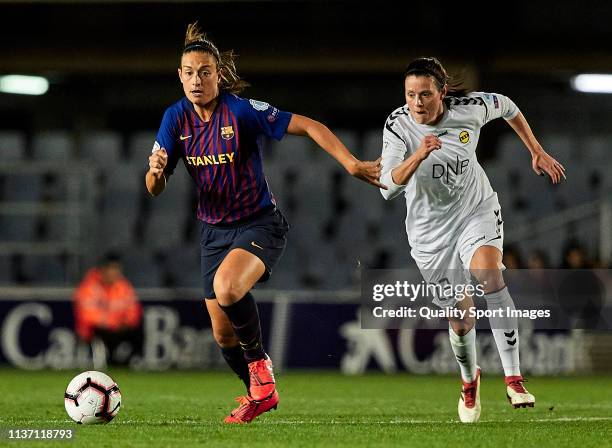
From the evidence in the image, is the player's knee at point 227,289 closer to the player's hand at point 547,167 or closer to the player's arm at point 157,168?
the player's arm at point 157,168

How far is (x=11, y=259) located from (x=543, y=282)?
24.3ft

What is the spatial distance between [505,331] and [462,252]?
574mm

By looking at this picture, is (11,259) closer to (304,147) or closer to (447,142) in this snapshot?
(304,147)

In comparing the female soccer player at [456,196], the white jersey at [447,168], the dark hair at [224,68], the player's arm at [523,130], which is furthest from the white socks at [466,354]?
the dark hair at [224,68]

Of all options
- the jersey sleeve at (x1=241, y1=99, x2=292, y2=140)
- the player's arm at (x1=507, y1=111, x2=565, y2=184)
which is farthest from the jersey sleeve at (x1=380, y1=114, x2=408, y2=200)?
the player's arm at (x1=507, y1=111, x2=565, y2=184)

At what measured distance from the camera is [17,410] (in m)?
7.75

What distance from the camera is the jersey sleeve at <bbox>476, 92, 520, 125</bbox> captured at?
7.40 metres

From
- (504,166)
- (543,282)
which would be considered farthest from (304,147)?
(543,282)

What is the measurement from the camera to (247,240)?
6617 millimetres

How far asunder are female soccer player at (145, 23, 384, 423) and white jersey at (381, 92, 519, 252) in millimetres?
844

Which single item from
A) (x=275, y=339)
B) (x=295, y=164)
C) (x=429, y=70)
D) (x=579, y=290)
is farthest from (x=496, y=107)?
(x=295, y=164)

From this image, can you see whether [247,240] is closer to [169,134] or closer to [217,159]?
[217,159]

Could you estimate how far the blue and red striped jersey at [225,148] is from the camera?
6.69m

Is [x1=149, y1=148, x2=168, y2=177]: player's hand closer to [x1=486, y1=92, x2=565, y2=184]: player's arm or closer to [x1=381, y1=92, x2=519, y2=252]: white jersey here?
[x1=381, y1=92, x2=519, y2=252]: white jersey
